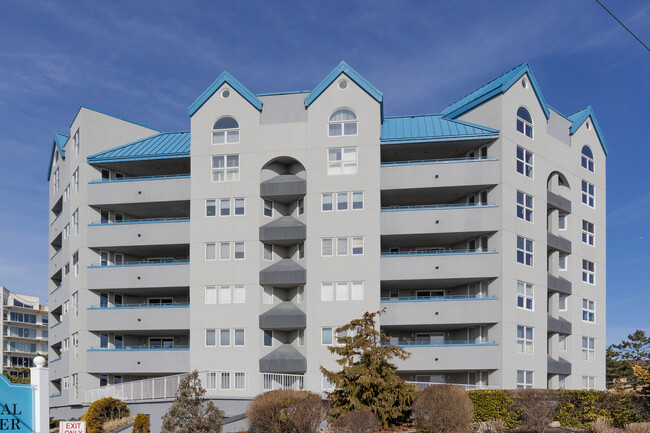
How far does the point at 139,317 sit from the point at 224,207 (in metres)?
9.82

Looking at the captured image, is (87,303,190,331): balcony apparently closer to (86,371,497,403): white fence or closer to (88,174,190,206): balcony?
(86,371,497,403): white fence

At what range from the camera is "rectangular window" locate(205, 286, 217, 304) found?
49.5m

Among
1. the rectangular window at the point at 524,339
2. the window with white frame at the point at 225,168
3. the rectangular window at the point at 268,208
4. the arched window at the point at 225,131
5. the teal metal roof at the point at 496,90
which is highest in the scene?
the teal metal roof at the point at 496,90

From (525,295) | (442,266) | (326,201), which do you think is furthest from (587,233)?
(326,201)

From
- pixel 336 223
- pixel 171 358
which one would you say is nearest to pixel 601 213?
pixel 336 223

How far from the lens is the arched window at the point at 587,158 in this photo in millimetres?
55775

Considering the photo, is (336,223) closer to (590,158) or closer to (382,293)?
(382,293)

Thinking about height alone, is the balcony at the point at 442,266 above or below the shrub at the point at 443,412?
above

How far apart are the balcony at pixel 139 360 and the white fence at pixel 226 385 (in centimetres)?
349

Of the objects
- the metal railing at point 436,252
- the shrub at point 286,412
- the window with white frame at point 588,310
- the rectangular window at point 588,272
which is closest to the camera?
the shrub at point 286,412

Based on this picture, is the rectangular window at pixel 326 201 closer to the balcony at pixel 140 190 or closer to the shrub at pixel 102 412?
the balcony at pixel 140 190

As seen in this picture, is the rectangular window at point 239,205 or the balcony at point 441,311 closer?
the balcony at point 441,311

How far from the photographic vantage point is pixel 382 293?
52000 millimetres

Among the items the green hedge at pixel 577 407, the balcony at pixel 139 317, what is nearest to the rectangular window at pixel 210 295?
the balcony at pixel 139 317
